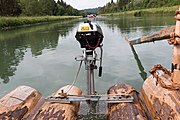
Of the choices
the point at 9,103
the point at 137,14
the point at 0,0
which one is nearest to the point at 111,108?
the point at 9,103

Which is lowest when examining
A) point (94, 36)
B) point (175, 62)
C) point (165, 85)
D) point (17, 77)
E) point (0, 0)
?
point (17, 77)

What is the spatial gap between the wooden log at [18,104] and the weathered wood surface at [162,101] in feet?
5.29

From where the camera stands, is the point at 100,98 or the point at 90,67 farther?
the point at 90,67

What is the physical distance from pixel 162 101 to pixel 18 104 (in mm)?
1836

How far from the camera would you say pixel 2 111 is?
3.16m

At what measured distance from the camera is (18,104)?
3.35 metres

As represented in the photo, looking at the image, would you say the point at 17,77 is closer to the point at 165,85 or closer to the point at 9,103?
the point at 9,103

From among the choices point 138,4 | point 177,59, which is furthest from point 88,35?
point 138,4

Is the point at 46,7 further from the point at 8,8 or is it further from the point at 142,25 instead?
the point at 142,25

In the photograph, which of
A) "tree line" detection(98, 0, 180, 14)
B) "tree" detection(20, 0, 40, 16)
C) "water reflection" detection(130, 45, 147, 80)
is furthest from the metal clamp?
"tree line" detection(98, 0, 180, 14)

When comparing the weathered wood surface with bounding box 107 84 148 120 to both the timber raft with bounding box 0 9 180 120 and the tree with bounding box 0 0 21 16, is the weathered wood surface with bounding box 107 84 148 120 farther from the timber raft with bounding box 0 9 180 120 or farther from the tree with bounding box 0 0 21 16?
the tree with bounding box 0 0 21 16

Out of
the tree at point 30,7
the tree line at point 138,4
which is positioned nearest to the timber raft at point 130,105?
the tree at point 30,7

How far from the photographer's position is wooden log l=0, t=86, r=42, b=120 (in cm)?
315

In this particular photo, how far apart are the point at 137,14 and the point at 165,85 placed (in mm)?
56227
